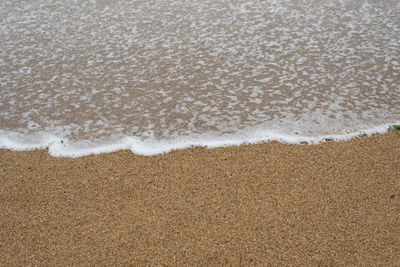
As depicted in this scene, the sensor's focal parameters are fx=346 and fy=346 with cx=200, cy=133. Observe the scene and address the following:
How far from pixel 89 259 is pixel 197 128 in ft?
5.86

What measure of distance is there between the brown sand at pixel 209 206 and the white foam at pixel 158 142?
113mm

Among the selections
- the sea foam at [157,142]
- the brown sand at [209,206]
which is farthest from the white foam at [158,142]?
the brown sand at [209,206]

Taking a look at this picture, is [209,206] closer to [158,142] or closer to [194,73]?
[158,142]

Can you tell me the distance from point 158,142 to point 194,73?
1498mm

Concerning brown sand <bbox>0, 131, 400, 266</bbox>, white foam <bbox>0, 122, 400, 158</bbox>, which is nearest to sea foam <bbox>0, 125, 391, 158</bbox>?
white foam <bbox>0, 122, 400, 158</bbox>

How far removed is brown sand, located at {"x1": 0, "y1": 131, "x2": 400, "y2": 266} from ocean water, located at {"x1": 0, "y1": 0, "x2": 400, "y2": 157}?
0.32 m

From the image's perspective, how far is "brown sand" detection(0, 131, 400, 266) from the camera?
238 cm

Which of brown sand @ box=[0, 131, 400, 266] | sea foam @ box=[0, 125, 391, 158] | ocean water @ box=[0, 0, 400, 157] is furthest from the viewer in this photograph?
ocean water @ box=[0, 0, 400, 157]

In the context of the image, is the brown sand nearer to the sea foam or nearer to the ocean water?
the sea foam

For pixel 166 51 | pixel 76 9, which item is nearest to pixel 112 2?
pixel 76 9

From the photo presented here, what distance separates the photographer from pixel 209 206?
106 inches

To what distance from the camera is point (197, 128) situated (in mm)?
3727

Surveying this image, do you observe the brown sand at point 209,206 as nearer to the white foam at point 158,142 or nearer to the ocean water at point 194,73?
the white foam at point 158,142

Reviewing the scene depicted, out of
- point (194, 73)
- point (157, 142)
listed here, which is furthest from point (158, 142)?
point (194, 73)
